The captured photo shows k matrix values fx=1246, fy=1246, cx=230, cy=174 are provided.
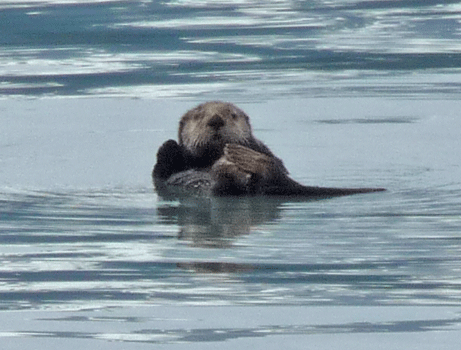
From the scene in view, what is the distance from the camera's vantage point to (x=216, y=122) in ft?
21.3

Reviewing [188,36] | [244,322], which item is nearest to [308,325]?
[244,322]

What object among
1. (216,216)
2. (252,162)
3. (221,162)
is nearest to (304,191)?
(252,162)

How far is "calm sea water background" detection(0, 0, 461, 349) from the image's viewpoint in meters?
4.06

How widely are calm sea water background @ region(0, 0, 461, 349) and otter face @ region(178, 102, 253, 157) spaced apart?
391 mm

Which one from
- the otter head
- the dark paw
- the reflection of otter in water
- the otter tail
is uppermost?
the otter head

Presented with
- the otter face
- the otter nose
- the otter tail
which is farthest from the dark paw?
the otter tail

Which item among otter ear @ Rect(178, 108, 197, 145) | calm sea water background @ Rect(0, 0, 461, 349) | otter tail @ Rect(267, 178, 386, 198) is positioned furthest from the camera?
otter ear @ Rect(178, 108, 197, 145)

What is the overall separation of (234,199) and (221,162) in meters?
0.21

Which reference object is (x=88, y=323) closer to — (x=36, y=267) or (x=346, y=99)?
(x=36, y=267)

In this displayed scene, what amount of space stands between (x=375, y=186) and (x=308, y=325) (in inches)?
111

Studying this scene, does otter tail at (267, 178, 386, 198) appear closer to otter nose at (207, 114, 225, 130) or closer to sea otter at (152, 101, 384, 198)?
sea otter at (152, 101, 384, 198)

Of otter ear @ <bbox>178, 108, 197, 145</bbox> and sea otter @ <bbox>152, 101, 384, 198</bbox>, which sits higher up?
otter ear @ <bbox>178, 108, 197, 145</bbox>

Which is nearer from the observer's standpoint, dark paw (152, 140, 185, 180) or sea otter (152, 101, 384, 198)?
sea otter (152, 101, 384, 198)

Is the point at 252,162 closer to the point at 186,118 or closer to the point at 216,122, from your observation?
the point at 216,122
